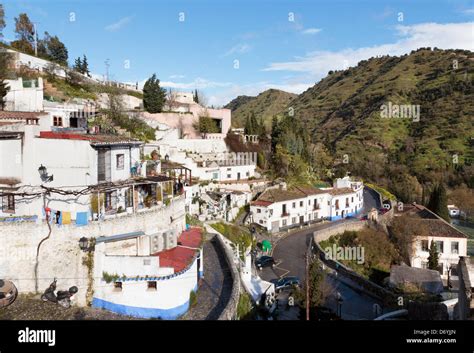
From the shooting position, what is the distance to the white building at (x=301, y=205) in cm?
2972

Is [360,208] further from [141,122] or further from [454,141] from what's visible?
[454,141]

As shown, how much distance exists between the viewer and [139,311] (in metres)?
→ 11.2

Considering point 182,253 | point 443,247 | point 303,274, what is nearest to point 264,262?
point 303,274

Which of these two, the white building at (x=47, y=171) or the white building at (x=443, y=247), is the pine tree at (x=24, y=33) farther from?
the white building at (x=443, y=247)

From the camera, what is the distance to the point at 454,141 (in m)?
63.9

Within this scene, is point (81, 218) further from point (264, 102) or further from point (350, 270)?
point (264, 102)

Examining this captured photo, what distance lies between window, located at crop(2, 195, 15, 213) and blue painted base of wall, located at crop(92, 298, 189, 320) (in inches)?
167

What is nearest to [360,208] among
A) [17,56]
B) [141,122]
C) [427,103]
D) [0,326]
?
[141,122]

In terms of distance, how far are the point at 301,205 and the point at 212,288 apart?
20.6 m

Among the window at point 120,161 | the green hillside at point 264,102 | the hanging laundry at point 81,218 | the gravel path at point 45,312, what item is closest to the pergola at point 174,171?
the window at point 120,161

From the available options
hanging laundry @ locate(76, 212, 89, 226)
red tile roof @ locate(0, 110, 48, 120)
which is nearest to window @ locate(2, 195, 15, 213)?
hanging laundry @ locate(76, 212, 89, 226)

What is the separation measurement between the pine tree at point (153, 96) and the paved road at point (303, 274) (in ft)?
58.4

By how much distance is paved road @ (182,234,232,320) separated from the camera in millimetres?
11336

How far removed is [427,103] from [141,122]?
67.0 m
